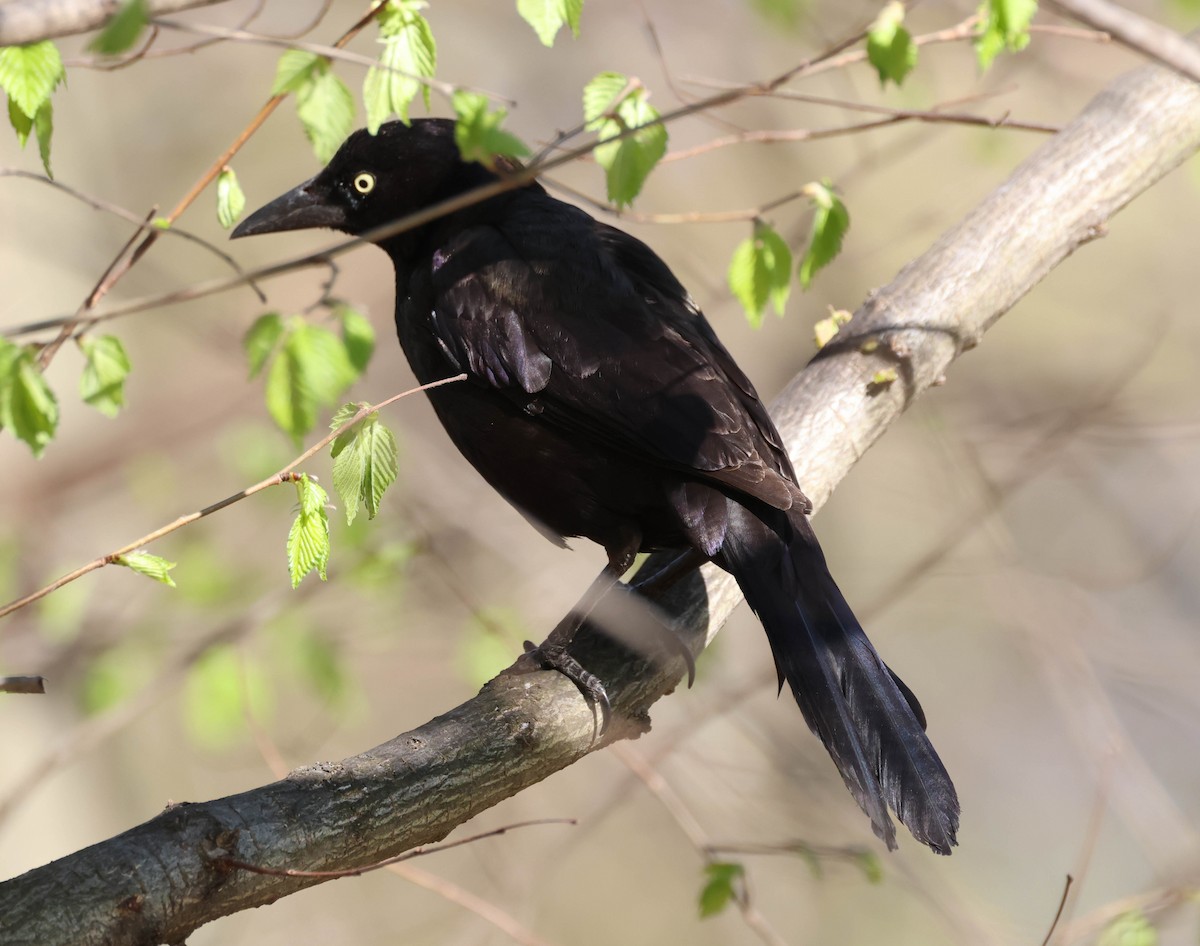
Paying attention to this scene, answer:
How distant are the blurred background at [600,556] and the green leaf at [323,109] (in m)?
2.41

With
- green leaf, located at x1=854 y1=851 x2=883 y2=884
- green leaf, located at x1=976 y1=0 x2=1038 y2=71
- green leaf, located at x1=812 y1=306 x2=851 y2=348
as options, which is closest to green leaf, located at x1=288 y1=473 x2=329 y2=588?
green leaf, located at x1=976 y1=0 x2=1038 y2=71

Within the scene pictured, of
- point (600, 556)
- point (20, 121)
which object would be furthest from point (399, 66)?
point (600, 556)

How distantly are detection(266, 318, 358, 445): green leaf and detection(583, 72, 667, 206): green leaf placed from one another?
95 cm

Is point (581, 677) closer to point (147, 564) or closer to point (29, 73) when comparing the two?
point (147, 564)

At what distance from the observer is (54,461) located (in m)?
6.60

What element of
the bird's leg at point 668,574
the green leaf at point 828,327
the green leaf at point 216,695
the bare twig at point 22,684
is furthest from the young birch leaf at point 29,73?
the green leaf at point 216,695

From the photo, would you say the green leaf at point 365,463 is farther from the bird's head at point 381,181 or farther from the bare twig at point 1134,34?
the bird's head at point 381,181

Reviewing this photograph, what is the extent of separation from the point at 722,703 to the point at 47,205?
4836 millimetres

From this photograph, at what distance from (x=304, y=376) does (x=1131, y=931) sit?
2579 millimetres

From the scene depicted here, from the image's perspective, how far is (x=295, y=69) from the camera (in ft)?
7.86

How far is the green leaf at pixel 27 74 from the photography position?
2.11m

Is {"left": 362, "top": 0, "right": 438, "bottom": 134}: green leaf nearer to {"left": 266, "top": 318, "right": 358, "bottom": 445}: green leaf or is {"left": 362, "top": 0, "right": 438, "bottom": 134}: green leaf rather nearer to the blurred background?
{"left": 266, "top": 318, "right": 358, "bottom": 445}: green leaf

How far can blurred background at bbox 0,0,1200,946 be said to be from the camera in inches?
208

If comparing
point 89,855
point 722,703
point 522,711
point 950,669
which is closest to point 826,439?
point 522,711
